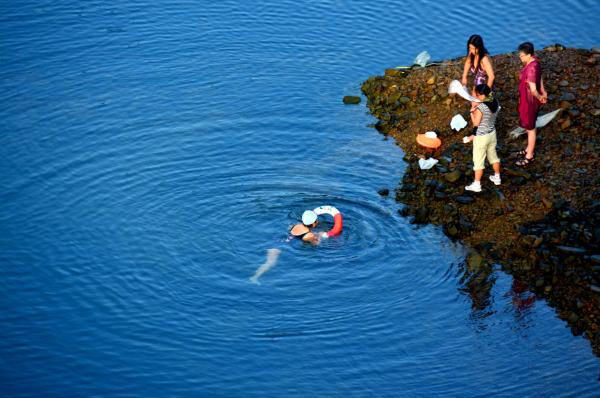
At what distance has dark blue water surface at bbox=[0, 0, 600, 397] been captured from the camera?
13945 millimetres

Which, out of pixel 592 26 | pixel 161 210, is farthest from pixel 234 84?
pixel 592 26

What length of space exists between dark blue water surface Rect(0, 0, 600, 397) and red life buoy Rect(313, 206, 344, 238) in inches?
9.5

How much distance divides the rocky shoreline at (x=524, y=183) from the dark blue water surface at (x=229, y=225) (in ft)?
1.65

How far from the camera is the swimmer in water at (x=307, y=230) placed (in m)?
16.7

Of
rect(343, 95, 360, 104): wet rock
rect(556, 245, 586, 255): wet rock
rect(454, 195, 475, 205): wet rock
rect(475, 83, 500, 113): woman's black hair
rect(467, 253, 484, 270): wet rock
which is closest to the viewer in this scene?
rect(556, 245, 586, 255): wet rock

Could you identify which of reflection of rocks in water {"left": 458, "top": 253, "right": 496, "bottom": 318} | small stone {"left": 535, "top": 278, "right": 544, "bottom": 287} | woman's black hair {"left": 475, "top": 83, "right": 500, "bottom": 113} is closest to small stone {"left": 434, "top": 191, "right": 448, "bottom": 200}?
reflection of rocks in water {"left": 458, "top": 253, "right": 496, "bottom": 318}

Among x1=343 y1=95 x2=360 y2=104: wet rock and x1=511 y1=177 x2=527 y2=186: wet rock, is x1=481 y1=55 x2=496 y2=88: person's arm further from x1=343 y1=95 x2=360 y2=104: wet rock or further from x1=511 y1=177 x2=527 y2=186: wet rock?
x1=343 y1=95 x2=360 y2=104: wet rock

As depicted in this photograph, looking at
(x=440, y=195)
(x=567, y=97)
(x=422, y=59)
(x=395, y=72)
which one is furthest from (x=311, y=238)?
(x=422, y=59)

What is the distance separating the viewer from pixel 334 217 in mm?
16875

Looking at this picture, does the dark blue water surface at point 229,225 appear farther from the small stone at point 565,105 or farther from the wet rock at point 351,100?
the small stone at point 565,105

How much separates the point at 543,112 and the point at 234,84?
8.15m

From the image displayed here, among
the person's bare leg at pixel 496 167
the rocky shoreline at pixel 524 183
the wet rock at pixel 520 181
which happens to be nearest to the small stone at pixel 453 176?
the rocky shoreline at pixel 524 183

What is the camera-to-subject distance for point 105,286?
1566 centimetres

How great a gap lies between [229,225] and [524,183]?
6.24 metres
